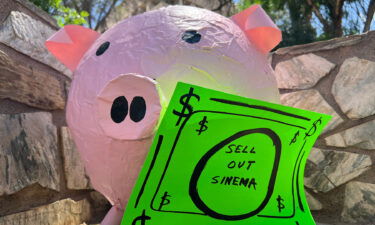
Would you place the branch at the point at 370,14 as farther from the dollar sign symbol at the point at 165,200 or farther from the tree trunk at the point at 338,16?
the dollar sign symbol at the point at 165,200

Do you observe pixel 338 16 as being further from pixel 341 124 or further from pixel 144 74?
pixel 144 74

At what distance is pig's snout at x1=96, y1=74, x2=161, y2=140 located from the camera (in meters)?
1.07

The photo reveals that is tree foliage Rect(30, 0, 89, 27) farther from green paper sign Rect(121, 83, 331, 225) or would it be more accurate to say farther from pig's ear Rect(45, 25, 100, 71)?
green paper sign Rect(121, 83, 331, 225)

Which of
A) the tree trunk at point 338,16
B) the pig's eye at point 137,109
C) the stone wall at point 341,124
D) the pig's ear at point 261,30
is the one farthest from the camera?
the tree trunk at point 338,16

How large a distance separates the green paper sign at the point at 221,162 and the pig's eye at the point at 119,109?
216 millimetres

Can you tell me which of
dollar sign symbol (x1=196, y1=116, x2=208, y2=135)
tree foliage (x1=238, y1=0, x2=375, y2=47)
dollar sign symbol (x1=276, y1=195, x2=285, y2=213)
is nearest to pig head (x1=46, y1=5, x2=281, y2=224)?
dollar sign symbol (x1=196, y1=116, x2=208, y2=135)

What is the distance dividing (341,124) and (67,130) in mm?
1644

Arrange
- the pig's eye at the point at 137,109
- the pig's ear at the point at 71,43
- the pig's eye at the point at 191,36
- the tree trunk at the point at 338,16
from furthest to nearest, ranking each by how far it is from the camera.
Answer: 1. the tree trunk at the point at 338,16
2. the pig's ear at the point at 71,43
3. the pig's eye at the point at 191,36
4. the pig's eye at the point at 137,109

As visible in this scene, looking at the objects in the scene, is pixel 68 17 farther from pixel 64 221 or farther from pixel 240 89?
pixel 240 89

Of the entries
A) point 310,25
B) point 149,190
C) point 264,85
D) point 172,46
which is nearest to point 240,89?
point 264,85

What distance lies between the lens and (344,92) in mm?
2316

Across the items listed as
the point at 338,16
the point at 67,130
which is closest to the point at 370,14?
the point at 338,16

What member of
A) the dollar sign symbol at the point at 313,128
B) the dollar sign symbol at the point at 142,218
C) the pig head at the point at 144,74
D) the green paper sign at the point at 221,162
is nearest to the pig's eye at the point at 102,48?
the pig head at the point at 144,74

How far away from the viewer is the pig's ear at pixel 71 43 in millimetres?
1622
